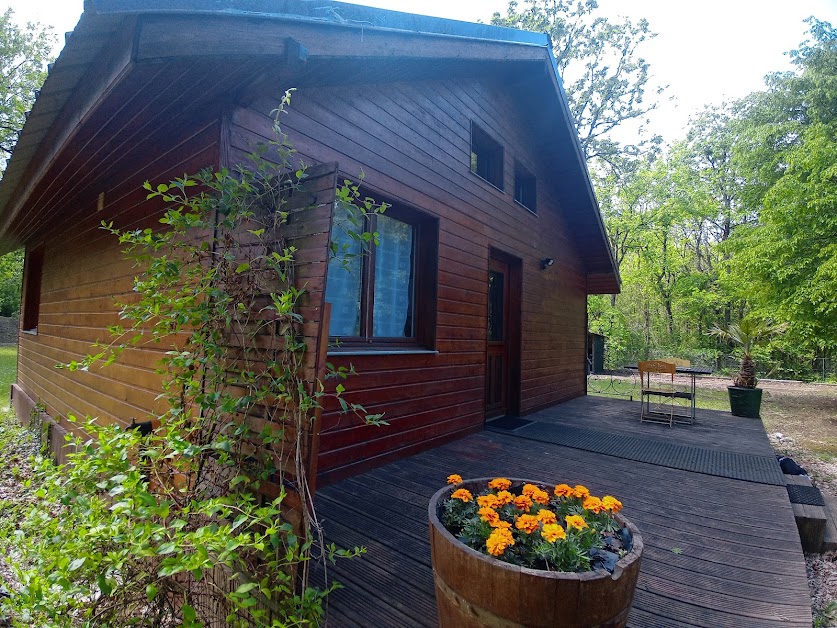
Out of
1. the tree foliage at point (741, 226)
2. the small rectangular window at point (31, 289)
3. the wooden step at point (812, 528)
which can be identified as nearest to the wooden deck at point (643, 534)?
the wooden step at point (812, 528)

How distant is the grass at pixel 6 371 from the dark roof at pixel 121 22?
6283 millimetres

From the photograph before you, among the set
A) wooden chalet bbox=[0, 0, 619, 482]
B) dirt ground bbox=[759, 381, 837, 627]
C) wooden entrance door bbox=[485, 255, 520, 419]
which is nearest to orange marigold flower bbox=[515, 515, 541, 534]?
wooden chalet bbox=[0, 0, 619, 482]

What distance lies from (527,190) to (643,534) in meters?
5.05

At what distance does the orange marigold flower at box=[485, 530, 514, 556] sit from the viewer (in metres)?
1.21

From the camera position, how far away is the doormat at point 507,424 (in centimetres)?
488

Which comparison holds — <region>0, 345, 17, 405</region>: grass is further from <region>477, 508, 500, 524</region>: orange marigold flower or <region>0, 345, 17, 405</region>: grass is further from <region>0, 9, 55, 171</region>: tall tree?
<region>477, 508, 500, 524</region>: orange marigold flower

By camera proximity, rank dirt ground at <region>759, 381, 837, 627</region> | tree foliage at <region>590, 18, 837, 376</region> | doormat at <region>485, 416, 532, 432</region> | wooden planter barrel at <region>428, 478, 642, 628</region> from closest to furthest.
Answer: wooden planter barrel at <region>428, 478, 642, 628</region>, dirt ground at <region>759, 381, 837, 627</region>, doormat at <region>485, 416, 532, 432</region>, tree foliage at <region>590, 18, 837, 376</region>

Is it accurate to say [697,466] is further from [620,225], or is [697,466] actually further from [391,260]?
[620,225]

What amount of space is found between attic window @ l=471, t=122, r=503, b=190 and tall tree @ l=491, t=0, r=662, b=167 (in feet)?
32.2

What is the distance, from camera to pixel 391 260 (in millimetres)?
3771

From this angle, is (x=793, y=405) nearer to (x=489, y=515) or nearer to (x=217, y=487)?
(x=489, y=515)

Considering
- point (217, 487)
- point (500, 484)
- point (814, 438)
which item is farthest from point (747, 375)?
point (217, 487)

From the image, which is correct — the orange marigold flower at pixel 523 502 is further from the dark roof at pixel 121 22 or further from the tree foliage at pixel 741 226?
the tree foliage at pixel 741 226

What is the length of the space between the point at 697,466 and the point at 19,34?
2013 cm
